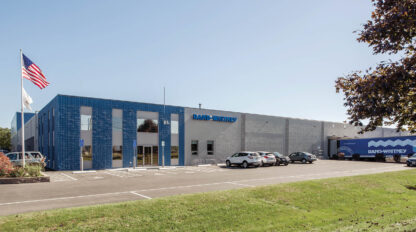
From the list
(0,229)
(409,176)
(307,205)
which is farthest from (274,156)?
(0,229)

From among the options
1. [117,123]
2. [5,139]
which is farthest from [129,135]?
[5,139]

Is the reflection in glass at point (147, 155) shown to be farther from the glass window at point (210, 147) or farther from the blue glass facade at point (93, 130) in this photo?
the glass window at point (210, 147)

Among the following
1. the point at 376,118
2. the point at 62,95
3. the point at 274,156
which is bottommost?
the point at 274,156

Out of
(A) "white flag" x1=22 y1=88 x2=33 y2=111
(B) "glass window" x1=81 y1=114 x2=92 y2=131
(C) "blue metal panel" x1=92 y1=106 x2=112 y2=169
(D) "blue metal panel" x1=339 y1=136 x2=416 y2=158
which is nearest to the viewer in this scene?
(A) "white flag" x1=22 y1=88 x2=33 y2=111

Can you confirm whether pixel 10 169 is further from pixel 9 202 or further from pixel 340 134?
pixel 340 134

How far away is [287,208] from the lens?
9.13 m

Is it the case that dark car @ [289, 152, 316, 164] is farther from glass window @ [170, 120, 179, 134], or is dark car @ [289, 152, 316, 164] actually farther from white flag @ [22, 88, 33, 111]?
white flag @ [22, 88, 33, 111]

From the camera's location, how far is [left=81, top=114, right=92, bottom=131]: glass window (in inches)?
995

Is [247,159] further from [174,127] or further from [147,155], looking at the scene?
[147,155]

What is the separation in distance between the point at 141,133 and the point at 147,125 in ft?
3.49

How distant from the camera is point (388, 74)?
6.29m

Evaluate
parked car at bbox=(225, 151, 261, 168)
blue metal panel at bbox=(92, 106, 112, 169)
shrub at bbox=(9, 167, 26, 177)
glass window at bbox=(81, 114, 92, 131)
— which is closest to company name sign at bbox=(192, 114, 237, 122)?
parked car at bbox=(225, 151, 261, 168)

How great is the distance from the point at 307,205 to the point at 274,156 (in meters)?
20.6

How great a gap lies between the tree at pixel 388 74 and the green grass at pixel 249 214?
10.2ft
